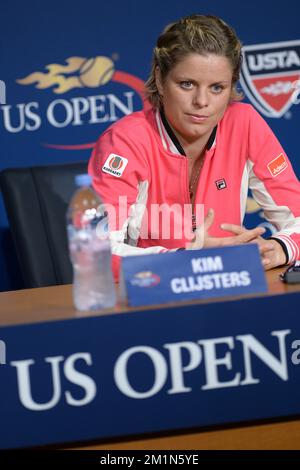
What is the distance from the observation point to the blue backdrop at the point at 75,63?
2.86m

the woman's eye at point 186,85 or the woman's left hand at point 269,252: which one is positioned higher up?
the woman's eye at point 186,85

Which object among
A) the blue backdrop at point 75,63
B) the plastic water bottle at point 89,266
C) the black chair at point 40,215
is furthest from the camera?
the blue backdrop at point 75,63

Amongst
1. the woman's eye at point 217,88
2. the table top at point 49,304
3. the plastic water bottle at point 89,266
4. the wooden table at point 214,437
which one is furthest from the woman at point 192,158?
the wooden table at point 214,437

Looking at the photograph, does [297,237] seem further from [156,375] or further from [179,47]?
[156,375]

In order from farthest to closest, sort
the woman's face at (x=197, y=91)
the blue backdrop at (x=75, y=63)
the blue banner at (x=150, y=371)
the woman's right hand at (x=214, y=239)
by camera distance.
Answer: the blue backdrop at (x=75, y=63) < the woman's face at (x=197, y=91) < the woman's right hand at (x=214, y=239) < the blue banner at (x=150, y=371)

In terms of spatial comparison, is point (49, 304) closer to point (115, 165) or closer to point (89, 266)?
point (89, 266)

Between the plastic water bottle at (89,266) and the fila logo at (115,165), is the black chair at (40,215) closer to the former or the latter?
the fila logo at (115,165)

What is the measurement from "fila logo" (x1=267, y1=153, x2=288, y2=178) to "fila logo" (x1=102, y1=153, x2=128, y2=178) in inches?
14.0

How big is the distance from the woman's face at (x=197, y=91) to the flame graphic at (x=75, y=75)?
927 mm

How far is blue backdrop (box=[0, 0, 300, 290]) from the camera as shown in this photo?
2863 millimetres

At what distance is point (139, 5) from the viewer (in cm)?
293

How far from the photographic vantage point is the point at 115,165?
1957mm

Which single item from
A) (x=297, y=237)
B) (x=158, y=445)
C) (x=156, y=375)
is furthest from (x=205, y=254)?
(x=297, y=237)

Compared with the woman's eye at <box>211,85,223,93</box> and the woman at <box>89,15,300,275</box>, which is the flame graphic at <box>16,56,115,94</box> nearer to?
the woman at <box>89,15,300,275</box>
